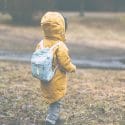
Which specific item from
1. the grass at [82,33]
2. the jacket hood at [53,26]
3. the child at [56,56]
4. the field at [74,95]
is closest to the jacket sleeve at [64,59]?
the child at [56,56]

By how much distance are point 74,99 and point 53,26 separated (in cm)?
233

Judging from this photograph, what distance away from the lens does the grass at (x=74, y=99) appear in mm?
7789

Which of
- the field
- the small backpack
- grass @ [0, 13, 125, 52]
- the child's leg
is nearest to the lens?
the small backpack

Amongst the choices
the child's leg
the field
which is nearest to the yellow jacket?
the child's leg

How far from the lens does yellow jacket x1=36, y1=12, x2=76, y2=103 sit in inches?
269

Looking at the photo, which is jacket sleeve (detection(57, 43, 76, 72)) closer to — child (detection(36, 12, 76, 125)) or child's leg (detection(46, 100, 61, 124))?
child (detection(36, 12, 76, 125))

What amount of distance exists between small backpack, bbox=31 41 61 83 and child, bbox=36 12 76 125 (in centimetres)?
8

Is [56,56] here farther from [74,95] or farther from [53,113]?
[74,95]

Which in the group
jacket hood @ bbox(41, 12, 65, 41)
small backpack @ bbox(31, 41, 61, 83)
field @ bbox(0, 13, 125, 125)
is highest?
jacket hood @ bbox(41, 12, 65, 41)

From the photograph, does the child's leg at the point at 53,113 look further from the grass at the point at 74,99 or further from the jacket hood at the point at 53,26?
the jacket hood at the point at 53,26

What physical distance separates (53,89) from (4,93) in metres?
2.34

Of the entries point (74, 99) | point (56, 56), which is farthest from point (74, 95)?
point (56, 56)

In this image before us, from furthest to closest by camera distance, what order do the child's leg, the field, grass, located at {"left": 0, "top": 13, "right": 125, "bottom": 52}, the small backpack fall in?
grass, located at {"left": 0, "top": 13, "right": 125, "bottom": 52}
the field
the child's leg
the small backpack

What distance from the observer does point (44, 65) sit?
6750 mm
